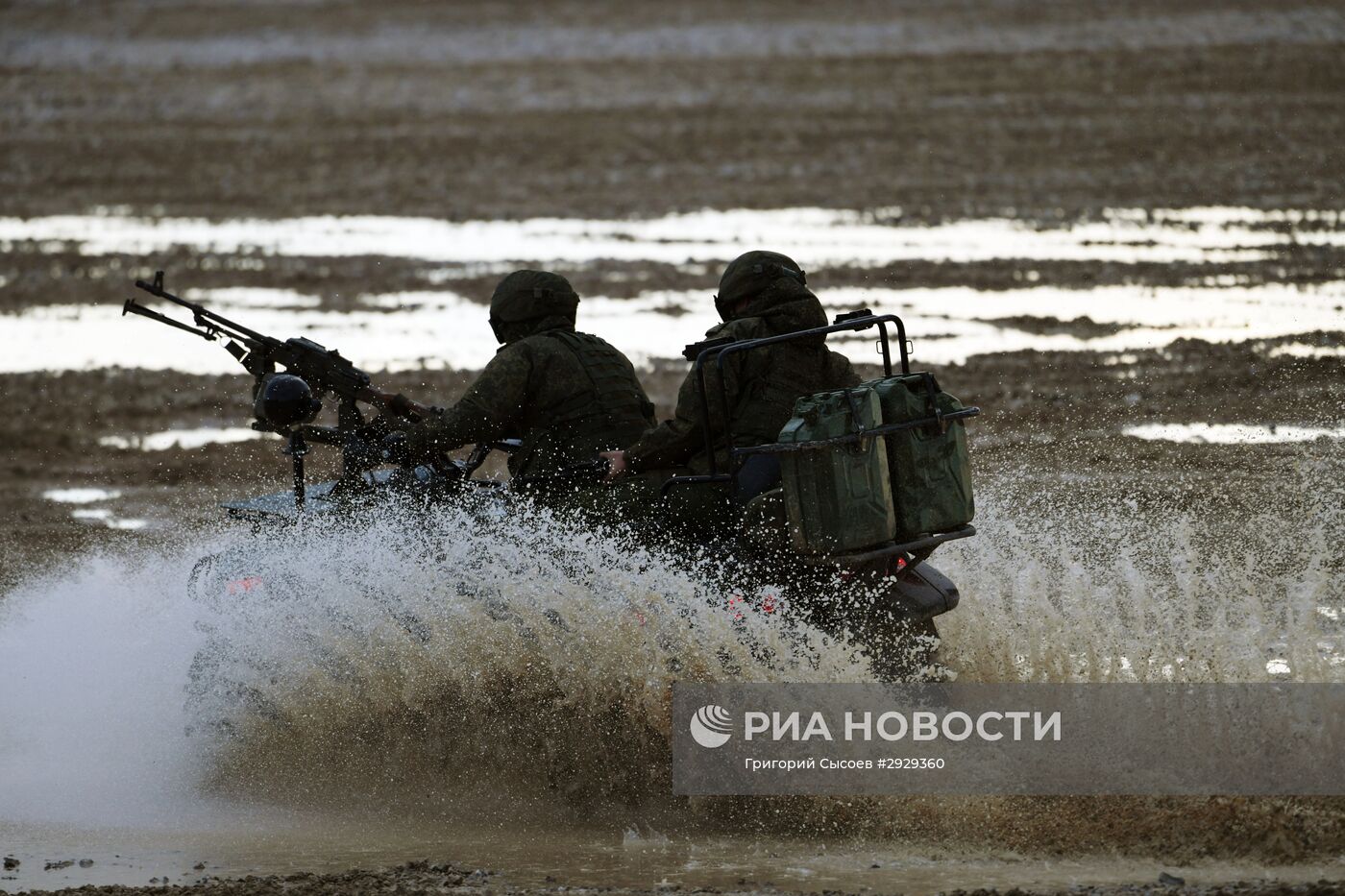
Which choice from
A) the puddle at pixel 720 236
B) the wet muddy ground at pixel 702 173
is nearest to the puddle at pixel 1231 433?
the wet muddy ground at pixel 702 173

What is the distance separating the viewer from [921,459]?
715 cm

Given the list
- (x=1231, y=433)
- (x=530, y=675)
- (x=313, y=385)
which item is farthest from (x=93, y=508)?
(x=1231, y=433)

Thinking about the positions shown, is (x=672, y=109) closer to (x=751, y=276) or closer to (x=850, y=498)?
(x=751, y=276)

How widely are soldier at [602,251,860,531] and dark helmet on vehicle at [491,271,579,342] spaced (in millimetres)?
Answer: 1091

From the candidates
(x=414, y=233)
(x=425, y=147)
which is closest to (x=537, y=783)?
(x=414, y=233)

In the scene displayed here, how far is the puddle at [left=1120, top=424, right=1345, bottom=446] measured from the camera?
1269 cm

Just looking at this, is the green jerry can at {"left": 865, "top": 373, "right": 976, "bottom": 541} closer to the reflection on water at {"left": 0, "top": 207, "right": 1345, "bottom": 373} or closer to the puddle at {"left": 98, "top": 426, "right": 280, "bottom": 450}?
the reflection on water at {"left": 0, "top": 207, "right": 1345, "bottom": 373}

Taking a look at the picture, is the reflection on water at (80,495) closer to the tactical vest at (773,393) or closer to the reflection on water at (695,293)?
the reflection on water at (695,293)

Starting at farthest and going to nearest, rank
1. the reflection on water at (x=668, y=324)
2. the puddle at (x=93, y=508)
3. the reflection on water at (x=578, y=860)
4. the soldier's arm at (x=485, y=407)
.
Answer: the reflection on water at (x=668, y=324) < the puddle at (x=93, y=508) < the soldier's arm at (x=485, y=407) < the reflection on water at (x=578, y=860)

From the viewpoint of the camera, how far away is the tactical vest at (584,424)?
27.7ft

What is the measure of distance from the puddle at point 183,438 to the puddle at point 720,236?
4.82m

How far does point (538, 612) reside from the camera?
7.59 metres

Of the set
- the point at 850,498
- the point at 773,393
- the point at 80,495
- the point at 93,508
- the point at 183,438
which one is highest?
the point at 183,438

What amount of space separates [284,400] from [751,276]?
2129 millimetres
